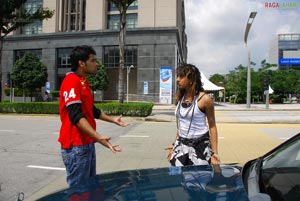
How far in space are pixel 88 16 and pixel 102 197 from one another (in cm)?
5128

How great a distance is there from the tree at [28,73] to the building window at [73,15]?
12895 millimetres

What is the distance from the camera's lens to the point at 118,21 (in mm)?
50906

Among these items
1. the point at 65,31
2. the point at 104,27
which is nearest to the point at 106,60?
the point at 104,27

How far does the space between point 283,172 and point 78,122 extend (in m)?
1.62

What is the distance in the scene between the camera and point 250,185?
7.27ft

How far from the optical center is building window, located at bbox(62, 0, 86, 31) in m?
53.5

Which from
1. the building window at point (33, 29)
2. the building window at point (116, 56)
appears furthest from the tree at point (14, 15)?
the building window at point (33, 29)

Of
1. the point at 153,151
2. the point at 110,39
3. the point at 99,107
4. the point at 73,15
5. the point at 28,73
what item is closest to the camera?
the point at 153,151

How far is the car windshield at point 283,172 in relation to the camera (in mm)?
2027

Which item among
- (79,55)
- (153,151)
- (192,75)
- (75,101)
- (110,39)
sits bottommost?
(153,151)

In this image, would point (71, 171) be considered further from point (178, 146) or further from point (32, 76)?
point (32, 76)

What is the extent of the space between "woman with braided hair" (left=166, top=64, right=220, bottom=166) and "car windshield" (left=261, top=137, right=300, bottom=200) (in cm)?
82

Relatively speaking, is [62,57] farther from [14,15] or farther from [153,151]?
[153,151]

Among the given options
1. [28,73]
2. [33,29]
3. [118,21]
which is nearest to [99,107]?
[28,73]
